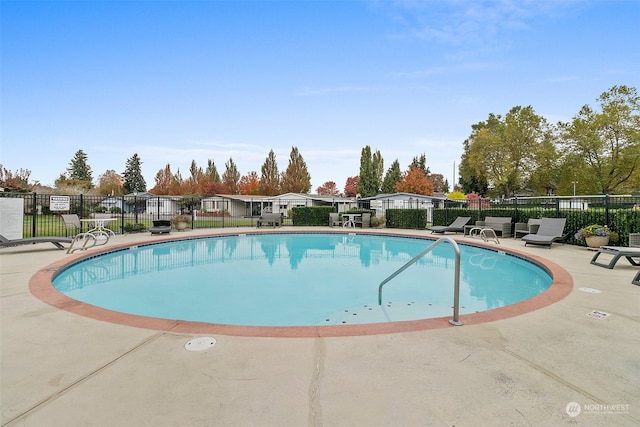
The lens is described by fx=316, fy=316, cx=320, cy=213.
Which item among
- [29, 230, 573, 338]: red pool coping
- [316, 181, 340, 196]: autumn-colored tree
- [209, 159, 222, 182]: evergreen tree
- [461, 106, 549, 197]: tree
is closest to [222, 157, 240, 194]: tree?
[209, 159, 222, 182]: evergreen tree

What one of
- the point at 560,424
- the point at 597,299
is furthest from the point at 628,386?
the point at 597,299

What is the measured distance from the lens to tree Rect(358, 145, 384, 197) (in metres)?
47.6

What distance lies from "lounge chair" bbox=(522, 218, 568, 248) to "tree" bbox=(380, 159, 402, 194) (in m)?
39.0

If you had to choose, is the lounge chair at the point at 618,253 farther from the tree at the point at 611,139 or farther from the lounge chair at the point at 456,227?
the tree at the point at 611,139

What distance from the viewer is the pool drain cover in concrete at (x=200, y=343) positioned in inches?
111

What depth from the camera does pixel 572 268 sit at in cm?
663

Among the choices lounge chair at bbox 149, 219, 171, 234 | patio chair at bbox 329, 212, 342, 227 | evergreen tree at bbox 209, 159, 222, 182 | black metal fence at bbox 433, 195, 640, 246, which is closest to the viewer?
black metal fence at bbox 433, 195, 640, 246

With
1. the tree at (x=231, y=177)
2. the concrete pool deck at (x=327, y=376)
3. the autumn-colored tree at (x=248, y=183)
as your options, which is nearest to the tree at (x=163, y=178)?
the tree at (x=231, y=177)

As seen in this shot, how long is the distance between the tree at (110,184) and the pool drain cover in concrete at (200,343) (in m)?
53.5

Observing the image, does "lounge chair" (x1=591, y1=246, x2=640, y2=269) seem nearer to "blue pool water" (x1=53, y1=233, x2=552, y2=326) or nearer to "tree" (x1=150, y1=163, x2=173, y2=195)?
"blue pool water" (x1=53, y1=233, x2=552, y2=326)

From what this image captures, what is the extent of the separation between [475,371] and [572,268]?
590cm

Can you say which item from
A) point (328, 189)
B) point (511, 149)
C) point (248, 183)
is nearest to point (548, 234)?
point (511, 149)

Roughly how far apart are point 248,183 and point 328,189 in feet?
65.1

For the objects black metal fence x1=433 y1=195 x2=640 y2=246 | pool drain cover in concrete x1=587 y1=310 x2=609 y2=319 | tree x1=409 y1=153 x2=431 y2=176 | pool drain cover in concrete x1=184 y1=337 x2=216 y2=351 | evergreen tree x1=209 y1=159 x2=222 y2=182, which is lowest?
pool drain cover in concrete x1=184 y1=337 x2=216 y2=351
